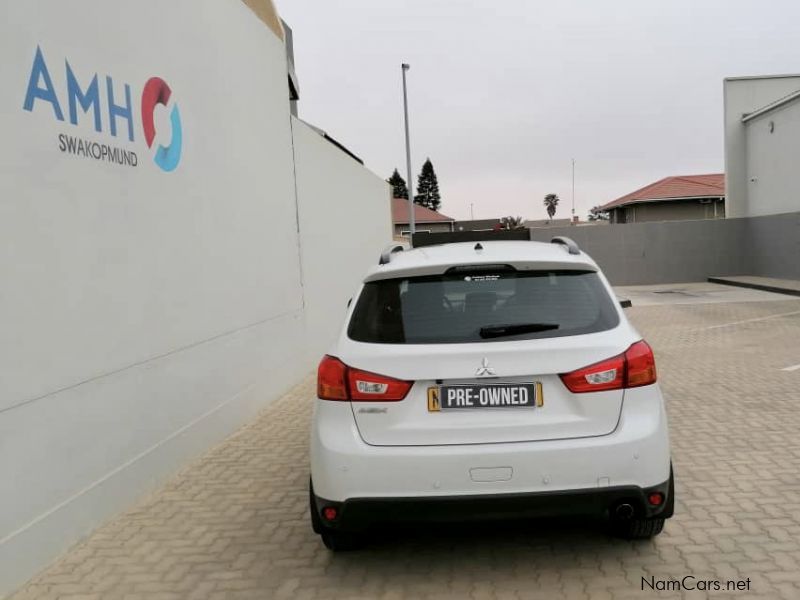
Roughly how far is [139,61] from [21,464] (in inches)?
117

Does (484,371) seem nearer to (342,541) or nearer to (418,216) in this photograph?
(342,541)

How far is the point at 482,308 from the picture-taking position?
3230 millimetres

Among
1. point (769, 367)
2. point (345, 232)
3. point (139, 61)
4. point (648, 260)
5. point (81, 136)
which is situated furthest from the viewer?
point (648, 260)

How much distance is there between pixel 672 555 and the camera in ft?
11.1

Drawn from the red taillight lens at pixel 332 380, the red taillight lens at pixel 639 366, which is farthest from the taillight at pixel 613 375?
→ the red taillight lens at pixel 332 380

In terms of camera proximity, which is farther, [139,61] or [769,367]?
[769,367]

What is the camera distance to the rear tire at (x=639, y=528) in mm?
3438

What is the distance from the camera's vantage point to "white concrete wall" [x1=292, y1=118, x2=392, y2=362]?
31.2 feet

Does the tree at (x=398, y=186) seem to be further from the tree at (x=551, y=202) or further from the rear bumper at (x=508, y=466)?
the rear bumper at (x=508, y=466)

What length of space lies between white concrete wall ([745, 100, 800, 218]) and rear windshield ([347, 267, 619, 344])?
65.4 feet

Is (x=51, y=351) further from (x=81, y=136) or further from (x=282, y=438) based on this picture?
(x=282, y=438)

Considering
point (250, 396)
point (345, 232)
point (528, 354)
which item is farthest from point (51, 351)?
point (345, 232)

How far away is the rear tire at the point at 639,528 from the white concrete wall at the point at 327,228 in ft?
20.3

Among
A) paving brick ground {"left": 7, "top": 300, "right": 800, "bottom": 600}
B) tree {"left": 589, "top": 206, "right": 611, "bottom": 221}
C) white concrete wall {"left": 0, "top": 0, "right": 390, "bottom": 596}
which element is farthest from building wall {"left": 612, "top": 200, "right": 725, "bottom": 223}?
paving brick ground {"left": 7, "top": 300, "right": 800, "bottom": 600}
